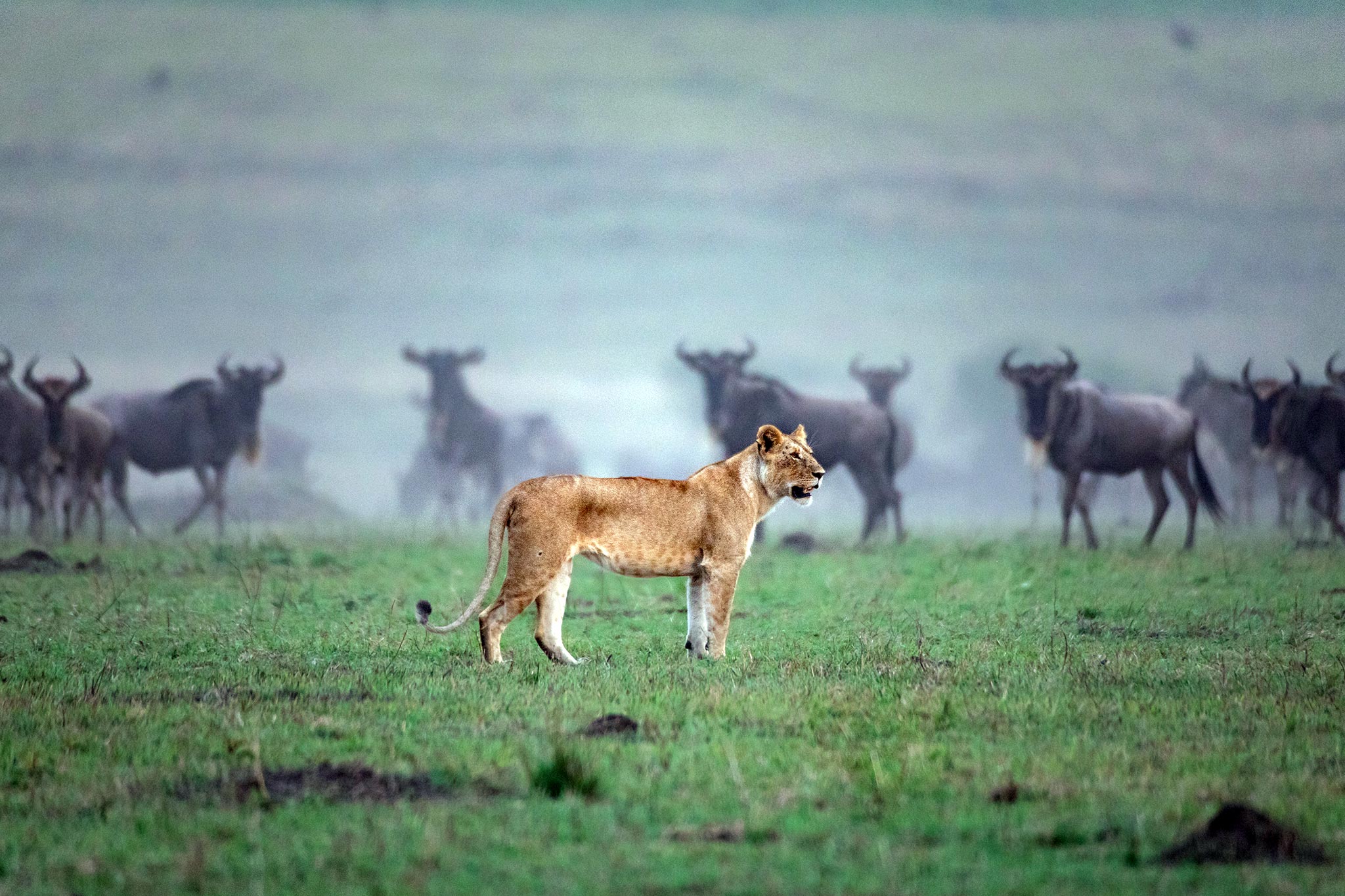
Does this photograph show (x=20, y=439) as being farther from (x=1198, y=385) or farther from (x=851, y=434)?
(x=1198, y=385)

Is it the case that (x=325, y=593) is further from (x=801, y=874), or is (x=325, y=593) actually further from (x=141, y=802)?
(x=801, y=874)

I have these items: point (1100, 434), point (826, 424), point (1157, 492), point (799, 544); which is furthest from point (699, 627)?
point (826, 424)

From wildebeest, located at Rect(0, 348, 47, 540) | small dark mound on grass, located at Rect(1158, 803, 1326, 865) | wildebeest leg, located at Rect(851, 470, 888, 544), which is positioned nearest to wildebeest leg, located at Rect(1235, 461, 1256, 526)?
wildebeest leg, located at Rect(851, 470, 888, 544)

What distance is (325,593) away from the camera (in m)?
16.5

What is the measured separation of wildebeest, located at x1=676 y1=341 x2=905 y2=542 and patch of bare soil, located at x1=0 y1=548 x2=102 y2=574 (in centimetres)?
1425

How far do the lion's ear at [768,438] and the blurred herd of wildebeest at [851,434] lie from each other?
14523mm

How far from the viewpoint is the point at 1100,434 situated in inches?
1083

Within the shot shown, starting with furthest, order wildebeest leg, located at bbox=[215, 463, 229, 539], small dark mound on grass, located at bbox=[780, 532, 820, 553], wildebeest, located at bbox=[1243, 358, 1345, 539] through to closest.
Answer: wildebeest leg, located at bbox=[215, 463, 229, 539] < wildebeest, located at bbox=[1243, 358, 1345, 539] < small dark mound on grass, located at bbox=[780, 532, 820, 553]

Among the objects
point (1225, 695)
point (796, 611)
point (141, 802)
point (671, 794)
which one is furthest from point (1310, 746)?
point (796, 611)

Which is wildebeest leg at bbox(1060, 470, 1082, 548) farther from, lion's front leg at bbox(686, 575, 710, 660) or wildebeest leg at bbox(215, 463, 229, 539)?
lion's front leg at bbox(686, 575, 710, 660)

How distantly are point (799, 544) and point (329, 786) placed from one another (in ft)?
58.5

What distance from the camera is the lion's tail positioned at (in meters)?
10.6

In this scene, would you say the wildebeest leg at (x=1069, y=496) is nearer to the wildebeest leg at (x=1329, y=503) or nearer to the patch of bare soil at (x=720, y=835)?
the wildebeest leg at (x=1329, y=503)

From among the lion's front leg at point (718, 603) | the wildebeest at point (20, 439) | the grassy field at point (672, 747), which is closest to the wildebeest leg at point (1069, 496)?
the grassy field at point (672, 747)
